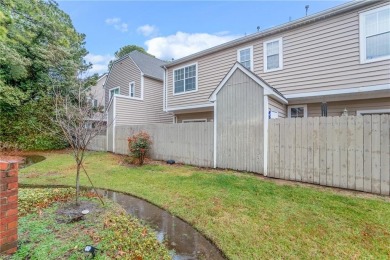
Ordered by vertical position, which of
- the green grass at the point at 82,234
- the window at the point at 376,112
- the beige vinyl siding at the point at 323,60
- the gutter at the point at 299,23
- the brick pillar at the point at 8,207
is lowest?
the green grass at the point at 82,234

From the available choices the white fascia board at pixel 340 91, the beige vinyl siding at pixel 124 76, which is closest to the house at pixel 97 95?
the beige vinyl siding at pixel 124 76

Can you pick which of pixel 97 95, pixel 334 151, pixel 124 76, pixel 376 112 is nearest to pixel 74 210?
pixel 334 151

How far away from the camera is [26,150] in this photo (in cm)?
1375

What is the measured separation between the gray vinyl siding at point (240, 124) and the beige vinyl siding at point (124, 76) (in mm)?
9583

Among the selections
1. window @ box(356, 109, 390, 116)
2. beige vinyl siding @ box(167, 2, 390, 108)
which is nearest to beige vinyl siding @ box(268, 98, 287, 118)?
beige vinyl siding @ box(167, 2, 390, 108)

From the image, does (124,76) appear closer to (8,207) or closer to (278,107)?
(278,107)

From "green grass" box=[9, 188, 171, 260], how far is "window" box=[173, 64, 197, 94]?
8.94 m

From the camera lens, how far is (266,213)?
4.03m

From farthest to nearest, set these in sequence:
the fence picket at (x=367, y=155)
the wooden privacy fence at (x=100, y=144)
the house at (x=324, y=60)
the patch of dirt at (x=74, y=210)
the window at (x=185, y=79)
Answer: the wooden privacy fence at (x=100, y=144) < the window at (x=185, y=79) < the house at (x=324, y=60) < the fence picket at (x=367, y=155) < the patch of dirt at (x=74, y=210)

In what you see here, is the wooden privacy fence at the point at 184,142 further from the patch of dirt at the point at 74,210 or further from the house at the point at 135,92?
the patch of dirt at the point at 74,210

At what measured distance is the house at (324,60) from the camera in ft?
22.6

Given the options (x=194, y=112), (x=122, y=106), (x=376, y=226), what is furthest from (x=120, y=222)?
(x=122, y=106)

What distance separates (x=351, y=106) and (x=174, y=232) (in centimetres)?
870

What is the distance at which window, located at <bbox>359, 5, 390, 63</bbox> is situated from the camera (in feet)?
21.9
